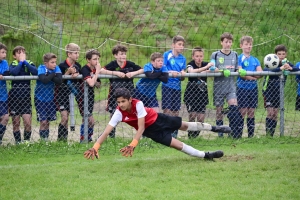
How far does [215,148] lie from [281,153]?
112 cm

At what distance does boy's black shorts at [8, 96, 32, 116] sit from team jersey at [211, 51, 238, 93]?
10.5 ft

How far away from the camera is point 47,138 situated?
9734 millimetres

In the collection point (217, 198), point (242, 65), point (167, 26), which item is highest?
point (167, 26)

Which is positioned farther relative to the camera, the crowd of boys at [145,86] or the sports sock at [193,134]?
the sports sock at [193,134]

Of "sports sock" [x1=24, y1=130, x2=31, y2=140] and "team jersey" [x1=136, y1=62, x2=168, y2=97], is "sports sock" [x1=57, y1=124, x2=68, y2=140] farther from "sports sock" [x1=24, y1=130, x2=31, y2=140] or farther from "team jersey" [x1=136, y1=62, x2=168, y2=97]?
"team jersey" [x1=136, y1=62, x2=168, y2=97]

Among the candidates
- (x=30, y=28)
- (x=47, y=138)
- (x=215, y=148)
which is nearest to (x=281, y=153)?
(x=215, y=148)

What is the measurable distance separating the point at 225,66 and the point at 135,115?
2.92m

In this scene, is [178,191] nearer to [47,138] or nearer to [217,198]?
[217,198]

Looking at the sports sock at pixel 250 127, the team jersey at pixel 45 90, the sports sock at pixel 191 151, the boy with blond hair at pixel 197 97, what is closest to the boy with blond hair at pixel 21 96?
the team jersey at pixel 45 90

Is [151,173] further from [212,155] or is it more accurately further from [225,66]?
[225,66]

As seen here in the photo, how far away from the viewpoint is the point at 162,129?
817 cm

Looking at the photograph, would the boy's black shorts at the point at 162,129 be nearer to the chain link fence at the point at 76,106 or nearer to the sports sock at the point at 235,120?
the chain link fence at the point at 76,106

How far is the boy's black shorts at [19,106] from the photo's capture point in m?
9.48

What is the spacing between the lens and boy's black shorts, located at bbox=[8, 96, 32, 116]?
31.1ft
